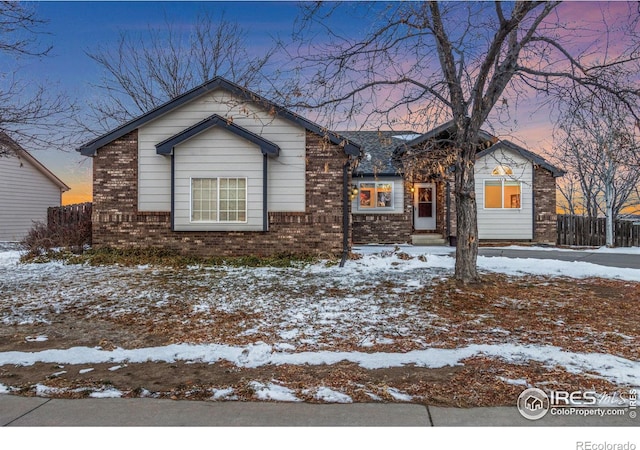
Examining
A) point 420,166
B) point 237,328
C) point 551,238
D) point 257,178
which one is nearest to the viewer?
point 237,328

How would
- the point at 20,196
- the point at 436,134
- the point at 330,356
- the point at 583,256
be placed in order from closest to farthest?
the point at 330,356 → the point at 436,134 → the point at 583,256 → the point at 20,196

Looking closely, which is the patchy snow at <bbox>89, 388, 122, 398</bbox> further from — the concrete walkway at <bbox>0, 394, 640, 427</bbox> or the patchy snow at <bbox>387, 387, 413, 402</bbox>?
the patchy snow at <bbox>387, 387, 413, 402</bbox>

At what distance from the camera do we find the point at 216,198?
11.8m

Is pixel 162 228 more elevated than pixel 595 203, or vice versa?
pixel 595 203

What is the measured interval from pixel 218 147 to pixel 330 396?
9850 mm

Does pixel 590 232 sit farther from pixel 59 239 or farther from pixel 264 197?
pixel 59 239

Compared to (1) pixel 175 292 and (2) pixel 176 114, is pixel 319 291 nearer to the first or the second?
(1) pixel 175 292

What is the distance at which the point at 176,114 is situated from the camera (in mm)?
12016

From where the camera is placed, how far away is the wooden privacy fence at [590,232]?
17797 millimetres

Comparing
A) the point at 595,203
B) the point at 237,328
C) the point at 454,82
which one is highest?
the point at 454,82

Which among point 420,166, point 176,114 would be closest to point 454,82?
point 420,166

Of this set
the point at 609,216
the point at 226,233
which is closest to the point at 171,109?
the point at 226,233

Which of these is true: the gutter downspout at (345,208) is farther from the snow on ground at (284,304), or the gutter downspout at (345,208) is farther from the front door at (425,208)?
the front door at (425,208)

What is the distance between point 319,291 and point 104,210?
805 centimetres
